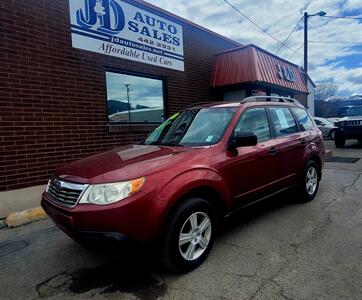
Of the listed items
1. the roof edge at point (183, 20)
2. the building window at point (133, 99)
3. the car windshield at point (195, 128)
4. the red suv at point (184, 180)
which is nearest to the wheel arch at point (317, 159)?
the red suv at point (184, 180)

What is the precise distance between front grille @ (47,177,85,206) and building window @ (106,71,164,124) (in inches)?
170

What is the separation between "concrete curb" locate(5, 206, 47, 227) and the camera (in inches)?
194

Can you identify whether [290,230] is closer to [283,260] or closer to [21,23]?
[283,260]

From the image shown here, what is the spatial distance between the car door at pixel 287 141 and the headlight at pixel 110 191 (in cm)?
249

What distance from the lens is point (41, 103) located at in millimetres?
6109

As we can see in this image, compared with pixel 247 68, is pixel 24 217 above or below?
below

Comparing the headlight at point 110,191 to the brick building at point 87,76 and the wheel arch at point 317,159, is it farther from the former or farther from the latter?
the wheel arch at point 317,159

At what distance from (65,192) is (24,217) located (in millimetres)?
2408

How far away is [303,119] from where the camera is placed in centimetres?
564

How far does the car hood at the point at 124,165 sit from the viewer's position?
295 cm

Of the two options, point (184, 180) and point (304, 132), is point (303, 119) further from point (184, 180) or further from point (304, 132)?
point (184, 180)

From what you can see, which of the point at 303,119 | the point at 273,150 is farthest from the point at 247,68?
the point at 273,150

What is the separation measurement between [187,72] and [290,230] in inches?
257

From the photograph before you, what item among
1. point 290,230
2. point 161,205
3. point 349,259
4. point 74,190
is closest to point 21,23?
point 74,190
